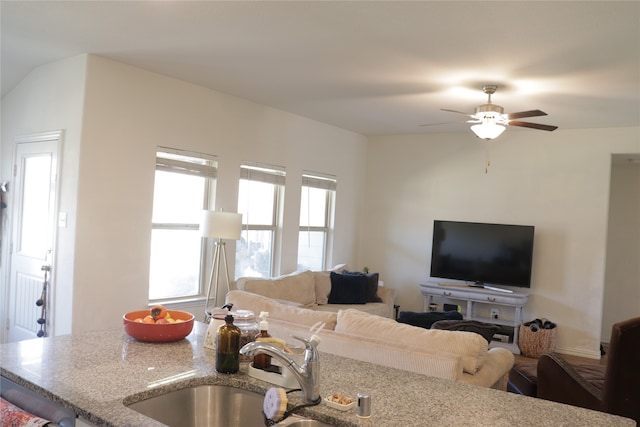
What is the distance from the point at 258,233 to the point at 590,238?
3.89m

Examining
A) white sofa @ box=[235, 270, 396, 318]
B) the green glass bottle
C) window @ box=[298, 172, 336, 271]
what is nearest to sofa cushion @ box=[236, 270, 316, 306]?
white sofa @ box=[235, 270, 396, 318]

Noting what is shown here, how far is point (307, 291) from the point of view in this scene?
5.86m

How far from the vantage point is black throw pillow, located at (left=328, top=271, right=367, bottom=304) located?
612 cm

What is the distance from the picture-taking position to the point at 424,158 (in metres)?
7.24

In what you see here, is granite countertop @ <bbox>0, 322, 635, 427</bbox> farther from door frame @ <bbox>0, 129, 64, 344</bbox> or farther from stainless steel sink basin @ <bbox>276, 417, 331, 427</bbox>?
door frame @ <bbox>0, 129, 64, 344</bbox>

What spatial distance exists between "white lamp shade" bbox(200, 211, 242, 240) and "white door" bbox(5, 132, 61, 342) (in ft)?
4.06

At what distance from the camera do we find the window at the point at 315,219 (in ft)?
22.0

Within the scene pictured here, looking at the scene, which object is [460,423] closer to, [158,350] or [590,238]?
[158,350]

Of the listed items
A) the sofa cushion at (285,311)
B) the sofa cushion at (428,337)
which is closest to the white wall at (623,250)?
the sofa cushion at (428,337)

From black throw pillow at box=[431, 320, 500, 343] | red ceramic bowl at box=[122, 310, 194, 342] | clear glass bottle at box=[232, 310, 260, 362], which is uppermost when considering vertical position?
clear glass bottle at box=[232, 310, 260, 362]

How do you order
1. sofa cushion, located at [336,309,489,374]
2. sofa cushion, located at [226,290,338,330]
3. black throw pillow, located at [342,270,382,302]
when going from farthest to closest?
black throw pillow, located at [342,270,382,302]
sofa cushion, located at [226,290,338,330]
sofa cushion, located at [336,309,489,374]

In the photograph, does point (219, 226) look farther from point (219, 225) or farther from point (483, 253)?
point (483, 253)

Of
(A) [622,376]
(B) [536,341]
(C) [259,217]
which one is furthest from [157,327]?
(B) [536,341]

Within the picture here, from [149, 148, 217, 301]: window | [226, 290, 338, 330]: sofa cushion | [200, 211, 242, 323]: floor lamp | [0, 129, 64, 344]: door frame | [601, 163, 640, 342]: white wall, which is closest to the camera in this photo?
[226, 290, 338, 330]: sofa cushion
